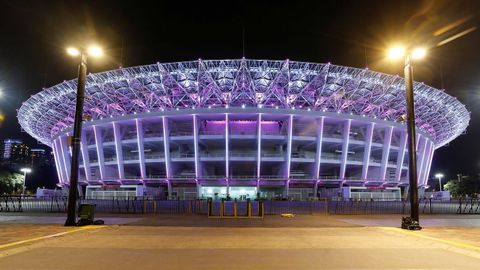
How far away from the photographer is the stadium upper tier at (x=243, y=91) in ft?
184

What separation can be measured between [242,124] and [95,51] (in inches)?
2040

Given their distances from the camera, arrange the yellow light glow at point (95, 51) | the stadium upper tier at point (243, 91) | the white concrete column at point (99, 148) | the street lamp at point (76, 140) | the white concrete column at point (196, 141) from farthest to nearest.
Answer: the white concrete column at point (99, 148)
the white concrete column at point (196, 141)
the stadium upper tier at point (243, 91)
the yellow light glow at point (95, 51)
the street lamp at point (76, 140)

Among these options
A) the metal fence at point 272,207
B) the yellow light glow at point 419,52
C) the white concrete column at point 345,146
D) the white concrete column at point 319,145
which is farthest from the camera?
the white concrete column at point 345,146

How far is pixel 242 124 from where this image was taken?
6825 cm

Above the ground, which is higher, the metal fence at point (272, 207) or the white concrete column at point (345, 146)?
the white concrete column at point (345, 146)

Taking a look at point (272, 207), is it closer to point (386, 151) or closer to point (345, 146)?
point (345, 146)

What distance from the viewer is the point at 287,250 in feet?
34.3

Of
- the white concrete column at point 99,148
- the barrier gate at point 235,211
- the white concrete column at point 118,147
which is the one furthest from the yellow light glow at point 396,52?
the white concrete column at point 99,148

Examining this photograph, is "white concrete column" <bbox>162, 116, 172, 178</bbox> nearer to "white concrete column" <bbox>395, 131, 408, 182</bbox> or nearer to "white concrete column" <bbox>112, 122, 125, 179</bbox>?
"white concrete column" <bbox>112, 122, 125, 179</bbox>

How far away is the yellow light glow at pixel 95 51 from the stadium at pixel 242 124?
37213mm

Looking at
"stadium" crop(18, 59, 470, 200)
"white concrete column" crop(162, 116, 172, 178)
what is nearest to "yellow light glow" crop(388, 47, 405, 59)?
"stadium" crop(18, 59, 470, 200)

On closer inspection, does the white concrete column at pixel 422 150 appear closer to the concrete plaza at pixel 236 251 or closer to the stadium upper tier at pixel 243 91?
the stadium upper tier at pixel 243 91

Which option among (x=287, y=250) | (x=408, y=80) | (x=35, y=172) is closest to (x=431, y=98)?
(x=408, y=80)

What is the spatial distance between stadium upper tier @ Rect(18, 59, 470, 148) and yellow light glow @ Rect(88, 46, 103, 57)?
119 feet
